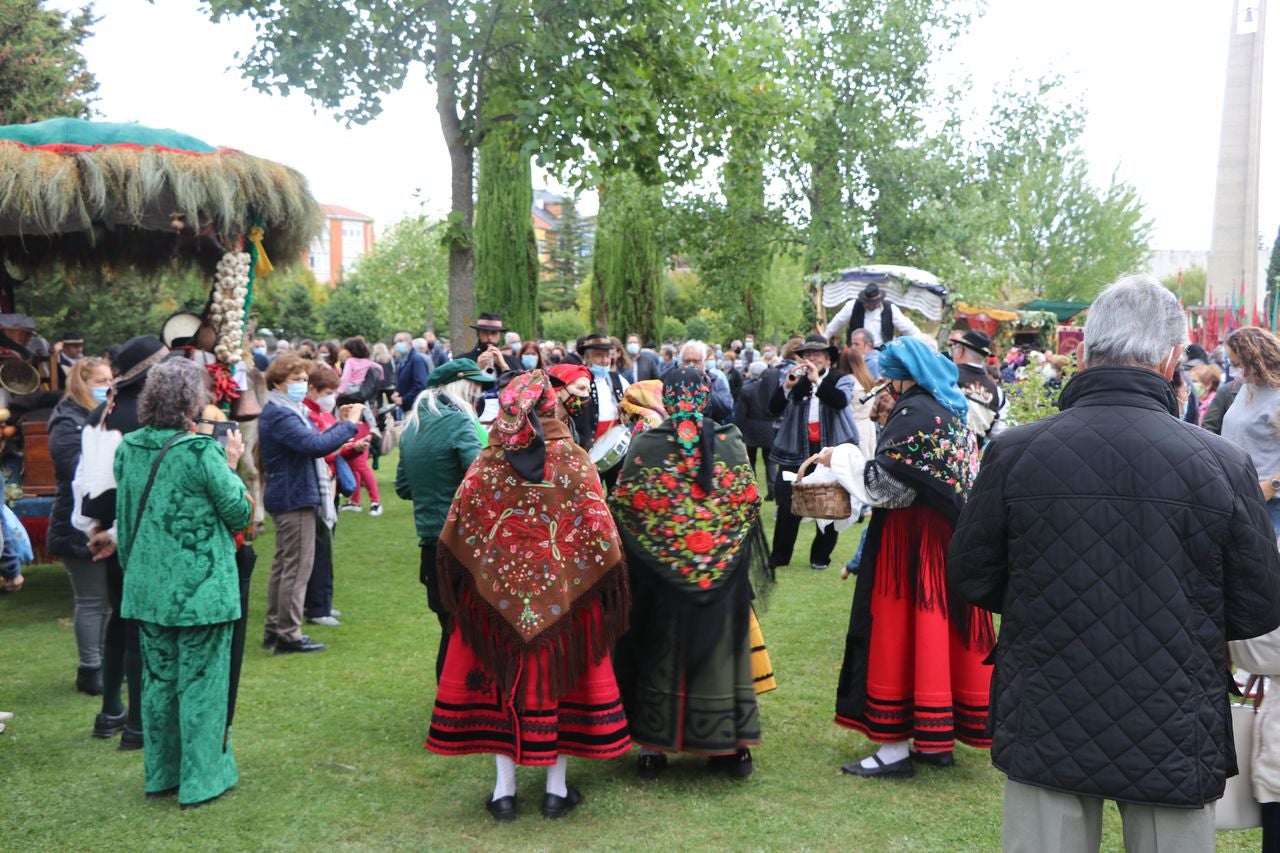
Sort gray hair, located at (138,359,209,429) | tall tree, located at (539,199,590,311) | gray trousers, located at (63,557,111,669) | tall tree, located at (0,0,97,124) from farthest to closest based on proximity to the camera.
Answer: tall tree, located at (539,199,590,311), tall tree, located at (0,0,97,124), gray trousers, located at (63,557,111,669), gray hair, located at (138,359,209,429)

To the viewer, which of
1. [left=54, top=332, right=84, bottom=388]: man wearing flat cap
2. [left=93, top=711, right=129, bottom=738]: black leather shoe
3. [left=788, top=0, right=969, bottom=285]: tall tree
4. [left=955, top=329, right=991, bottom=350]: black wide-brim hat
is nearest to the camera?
[left=93, top=711, right=129, bottom=738]: black leather shoe

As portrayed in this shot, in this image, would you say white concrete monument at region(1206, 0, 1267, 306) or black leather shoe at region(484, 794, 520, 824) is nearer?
black leather shoe at region(484, 794, 520, 824)

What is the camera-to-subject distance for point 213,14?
10383 millimetres

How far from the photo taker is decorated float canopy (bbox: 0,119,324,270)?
8094 millimetres

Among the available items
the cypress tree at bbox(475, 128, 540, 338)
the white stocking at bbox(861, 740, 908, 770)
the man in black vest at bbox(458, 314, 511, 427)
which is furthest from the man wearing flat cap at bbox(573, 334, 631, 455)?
the cypress tree at bbox(475, 128, 540, 338)

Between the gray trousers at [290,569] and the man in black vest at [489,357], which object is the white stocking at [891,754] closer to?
the man in black vest at [489,357]

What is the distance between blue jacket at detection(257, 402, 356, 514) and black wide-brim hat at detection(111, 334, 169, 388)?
3.24 feet

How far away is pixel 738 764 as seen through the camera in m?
5.07

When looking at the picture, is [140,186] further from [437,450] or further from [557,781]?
[557,781]

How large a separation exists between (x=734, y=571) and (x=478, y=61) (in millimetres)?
7451

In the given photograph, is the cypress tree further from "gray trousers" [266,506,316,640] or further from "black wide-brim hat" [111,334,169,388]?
"black wide-brim hat" [111,334,169,388]

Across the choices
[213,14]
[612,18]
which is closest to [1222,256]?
[612,18]

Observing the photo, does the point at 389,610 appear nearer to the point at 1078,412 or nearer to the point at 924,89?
the point at 1078,412

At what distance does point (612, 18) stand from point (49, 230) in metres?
5.61
